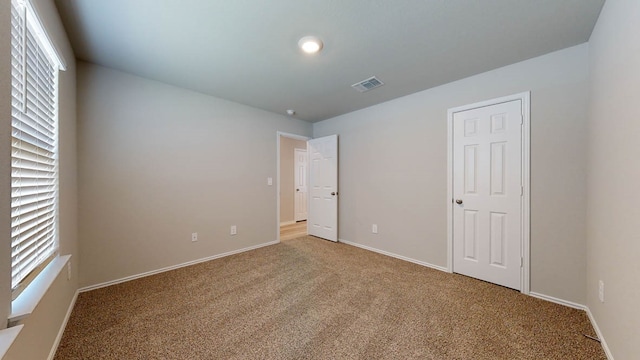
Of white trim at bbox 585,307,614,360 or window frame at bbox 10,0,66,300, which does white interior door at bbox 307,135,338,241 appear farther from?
window frame at bbox 10,0,66,300

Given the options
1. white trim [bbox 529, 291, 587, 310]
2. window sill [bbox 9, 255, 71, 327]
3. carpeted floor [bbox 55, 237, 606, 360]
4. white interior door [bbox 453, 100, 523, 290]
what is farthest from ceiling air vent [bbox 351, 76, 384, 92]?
window sill [bbox 9, 255, 71, 327]

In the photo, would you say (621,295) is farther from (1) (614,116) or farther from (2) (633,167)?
(1) (614,116)

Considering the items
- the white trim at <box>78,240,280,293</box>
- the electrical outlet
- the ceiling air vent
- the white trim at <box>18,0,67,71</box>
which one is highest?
the ceiling air vent

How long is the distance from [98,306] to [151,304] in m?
0.44

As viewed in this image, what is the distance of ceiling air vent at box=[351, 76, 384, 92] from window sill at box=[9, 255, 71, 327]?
3.09 meters

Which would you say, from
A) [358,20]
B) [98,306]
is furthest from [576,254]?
[98,306]

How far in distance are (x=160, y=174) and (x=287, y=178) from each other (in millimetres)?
3346

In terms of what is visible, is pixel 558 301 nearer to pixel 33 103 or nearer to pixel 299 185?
pixel 33 103

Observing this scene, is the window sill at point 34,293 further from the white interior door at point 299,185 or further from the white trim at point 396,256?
the white interior door at point 299,185

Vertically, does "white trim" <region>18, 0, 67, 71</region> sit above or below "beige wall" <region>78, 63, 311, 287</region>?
above

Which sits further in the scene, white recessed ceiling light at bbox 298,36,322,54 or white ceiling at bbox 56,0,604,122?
white recessed ceiling light at bbox 298,36,322,54

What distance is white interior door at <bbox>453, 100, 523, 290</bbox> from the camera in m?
2.34

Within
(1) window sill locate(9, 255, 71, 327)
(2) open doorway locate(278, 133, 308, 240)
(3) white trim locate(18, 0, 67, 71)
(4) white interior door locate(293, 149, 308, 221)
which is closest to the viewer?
(1) window sill locate(9, 255, 71, 327)

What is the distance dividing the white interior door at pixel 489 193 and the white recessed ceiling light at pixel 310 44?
6.00 ft
